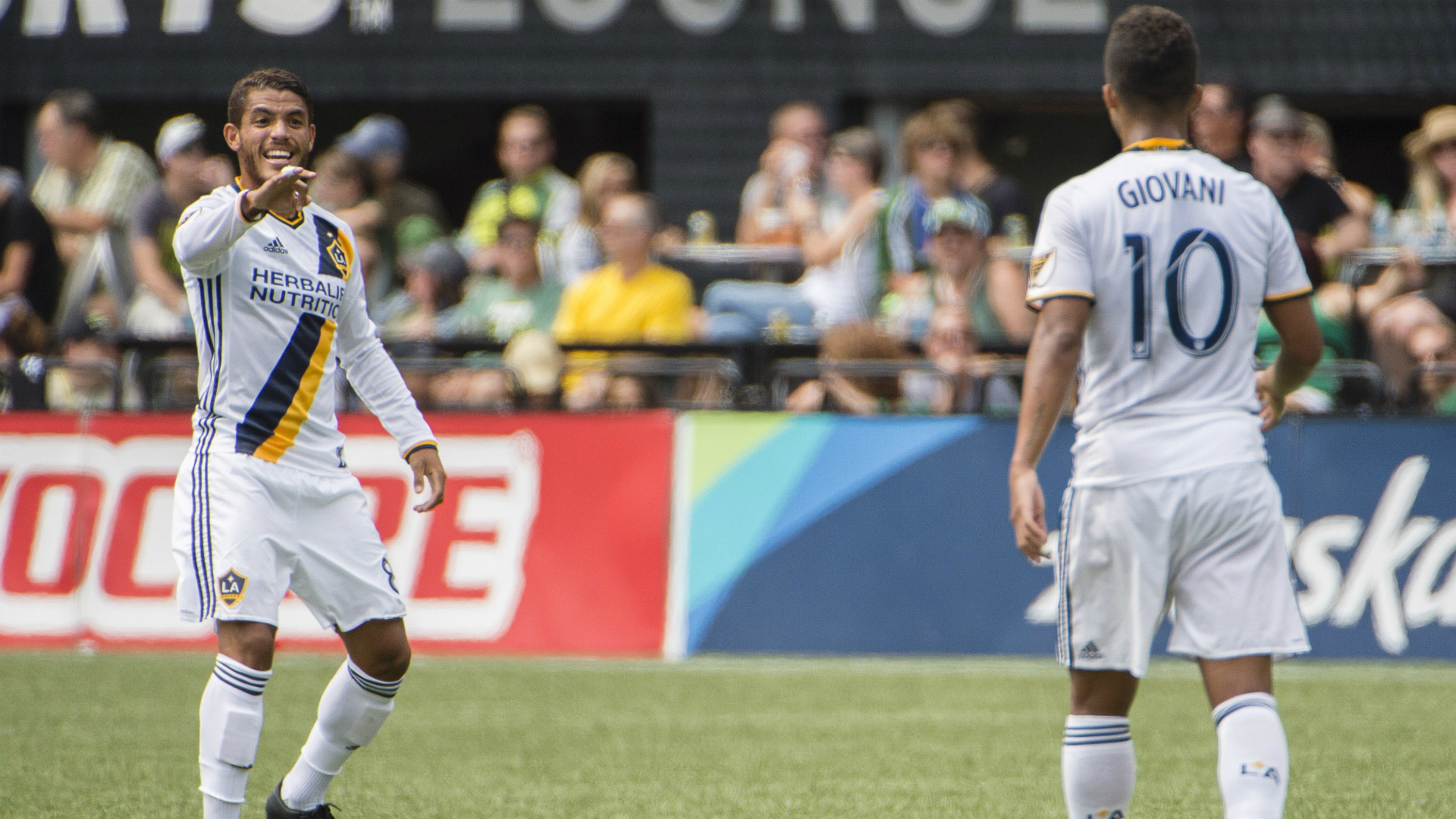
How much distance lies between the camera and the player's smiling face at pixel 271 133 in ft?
13.8

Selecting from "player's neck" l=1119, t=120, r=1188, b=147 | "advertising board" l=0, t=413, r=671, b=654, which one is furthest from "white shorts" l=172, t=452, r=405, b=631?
"advertising board" l=0, t=413, r=671, b=654

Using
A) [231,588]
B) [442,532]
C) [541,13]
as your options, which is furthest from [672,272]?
[231,588]

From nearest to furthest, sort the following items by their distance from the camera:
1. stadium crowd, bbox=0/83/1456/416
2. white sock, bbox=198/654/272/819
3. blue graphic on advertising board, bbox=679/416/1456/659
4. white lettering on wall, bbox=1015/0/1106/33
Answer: white sock, bbox=198/654/272/819 < blue graphic on advertising board, bbox=679/416/1456/659 < stadium crowd, bbox=0/83/1456/416 < white lettering on wall, bbox=1015/0/1106/33

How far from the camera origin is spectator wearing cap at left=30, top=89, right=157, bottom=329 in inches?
425

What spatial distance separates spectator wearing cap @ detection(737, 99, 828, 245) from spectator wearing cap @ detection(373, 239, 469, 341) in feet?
6.75

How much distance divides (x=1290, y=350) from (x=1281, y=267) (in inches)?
9.5

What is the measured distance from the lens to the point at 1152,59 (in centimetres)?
363

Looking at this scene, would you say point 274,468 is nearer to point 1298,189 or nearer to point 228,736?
point 228,736

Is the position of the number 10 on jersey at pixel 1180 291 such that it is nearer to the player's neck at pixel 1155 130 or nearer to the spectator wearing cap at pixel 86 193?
the player's neck at pixel 1155 130

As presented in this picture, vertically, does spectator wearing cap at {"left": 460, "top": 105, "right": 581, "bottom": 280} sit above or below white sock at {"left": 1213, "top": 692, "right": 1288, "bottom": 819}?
above

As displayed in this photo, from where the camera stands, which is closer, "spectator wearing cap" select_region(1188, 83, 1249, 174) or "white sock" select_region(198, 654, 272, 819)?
"white sock" select_region(198, 654, 272, 819)

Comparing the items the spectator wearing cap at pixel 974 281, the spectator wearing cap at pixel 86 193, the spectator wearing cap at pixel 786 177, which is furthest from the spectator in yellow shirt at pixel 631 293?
the spectator wearing cap at pixel 86 193

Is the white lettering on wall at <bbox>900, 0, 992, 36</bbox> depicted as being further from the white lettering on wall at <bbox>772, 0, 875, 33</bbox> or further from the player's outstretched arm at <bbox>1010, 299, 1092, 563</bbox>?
the player's outstretched arm at <bbox>1010, 299, 1092, 563</bbox>

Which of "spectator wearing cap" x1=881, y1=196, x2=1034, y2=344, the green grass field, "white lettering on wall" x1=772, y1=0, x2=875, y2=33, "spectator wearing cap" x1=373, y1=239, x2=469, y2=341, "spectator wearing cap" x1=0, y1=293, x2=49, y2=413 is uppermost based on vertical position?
"white lettering on wall" x1=772, y1=0, x2=875, y2=33
